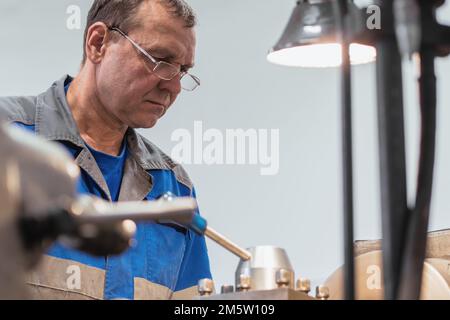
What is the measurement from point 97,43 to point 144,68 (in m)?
0.17

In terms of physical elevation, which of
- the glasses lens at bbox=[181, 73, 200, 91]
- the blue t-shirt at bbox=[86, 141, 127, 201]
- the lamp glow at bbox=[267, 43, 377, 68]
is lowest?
the blue t-shirt at bbox=[86, 141, 127, 201]

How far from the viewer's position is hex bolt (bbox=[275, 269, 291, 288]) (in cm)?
138

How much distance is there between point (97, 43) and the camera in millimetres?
2312

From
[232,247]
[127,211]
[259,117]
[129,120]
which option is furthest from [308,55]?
[127,211]

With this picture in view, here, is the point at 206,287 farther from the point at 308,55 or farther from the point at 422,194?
the point at 308,55

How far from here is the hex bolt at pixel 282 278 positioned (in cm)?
138

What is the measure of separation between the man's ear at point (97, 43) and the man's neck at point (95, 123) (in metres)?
0.10

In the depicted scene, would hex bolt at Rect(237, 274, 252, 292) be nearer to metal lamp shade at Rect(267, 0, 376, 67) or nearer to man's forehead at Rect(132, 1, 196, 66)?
metal lamp shade at Rect(267, 0, 376, 67)

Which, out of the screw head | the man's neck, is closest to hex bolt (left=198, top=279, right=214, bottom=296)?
the screw head

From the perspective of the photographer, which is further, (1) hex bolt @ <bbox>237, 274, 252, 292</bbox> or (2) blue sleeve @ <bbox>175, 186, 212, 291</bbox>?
(2) blue sleeve @ <bbox>175, 186, 212, 291</bbox>

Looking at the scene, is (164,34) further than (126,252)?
Yes

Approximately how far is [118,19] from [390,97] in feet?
5.47
